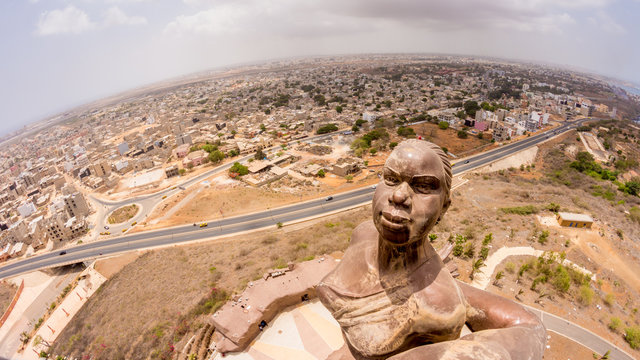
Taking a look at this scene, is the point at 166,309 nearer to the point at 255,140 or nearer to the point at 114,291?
the point at 114,291

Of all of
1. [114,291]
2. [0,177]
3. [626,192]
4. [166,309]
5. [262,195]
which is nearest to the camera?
[166,309]

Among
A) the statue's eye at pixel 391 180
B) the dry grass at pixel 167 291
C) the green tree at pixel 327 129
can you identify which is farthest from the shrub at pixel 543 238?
the green tree at pixel 327 129

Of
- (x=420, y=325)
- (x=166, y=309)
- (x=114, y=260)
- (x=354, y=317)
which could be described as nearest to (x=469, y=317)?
(x=420, y=325)

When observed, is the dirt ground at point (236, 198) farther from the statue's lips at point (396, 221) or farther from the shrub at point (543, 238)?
the statue's lips at point (396, 221)

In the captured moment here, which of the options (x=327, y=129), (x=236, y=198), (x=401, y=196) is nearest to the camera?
(x=401, y=196)

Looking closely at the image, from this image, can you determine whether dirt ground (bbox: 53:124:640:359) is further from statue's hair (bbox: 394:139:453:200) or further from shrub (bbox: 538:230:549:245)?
statue's hair (bbox: 394:139:453:200)

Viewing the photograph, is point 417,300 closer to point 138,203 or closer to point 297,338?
point 297,338

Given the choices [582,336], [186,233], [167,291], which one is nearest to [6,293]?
[186,233]
